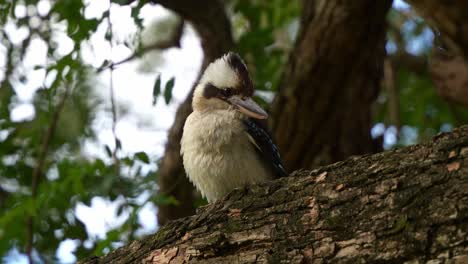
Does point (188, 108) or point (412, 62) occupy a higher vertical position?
point (412, 62)

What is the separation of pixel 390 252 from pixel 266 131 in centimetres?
243

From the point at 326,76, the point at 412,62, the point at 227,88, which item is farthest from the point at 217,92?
the point at 412,62

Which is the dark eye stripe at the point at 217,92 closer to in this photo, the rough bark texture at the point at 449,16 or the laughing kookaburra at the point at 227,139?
the laughing kookaburra at the point at 227,139

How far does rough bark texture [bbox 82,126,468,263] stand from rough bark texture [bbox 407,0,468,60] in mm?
2568

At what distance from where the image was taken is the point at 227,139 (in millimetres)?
4898

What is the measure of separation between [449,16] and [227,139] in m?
1.82

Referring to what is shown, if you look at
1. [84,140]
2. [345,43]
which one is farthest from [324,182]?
[84,140]

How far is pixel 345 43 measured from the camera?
20.4 ft

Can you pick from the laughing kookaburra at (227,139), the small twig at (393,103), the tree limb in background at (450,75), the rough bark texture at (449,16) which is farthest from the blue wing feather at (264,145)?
the small twig at (393,103)

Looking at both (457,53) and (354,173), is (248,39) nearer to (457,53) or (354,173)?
(457,53)

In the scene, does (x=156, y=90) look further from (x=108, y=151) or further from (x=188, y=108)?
(x=188, y=108)

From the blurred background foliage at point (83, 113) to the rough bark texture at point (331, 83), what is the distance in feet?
1.12

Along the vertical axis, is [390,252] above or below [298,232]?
below

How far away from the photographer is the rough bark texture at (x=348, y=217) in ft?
9.37
